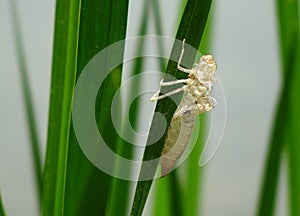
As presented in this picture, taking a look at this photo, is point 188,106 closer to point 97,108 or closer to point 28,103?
point 97,108

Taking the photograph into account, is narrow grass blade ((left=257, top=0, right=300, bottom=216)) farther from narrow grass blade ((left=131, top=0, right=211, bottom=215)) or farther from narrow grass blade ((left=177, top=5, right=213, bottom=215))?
narrow grass blade ((left=131, top=0, right=211, bottom=215))

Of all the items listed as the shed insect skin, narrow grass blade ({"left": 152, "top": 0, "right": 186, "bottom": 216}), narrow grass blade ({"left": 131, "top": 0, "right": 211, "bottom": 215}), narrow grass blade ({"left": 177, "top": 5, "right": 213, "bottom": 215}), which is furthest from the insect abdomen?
narrow grass blade ({"left": 177, "top": 5, "right": 213, "bottom": 215})

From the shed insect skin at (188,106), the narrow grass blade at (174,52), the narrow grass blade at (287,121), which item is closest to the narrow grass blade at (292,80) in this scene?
the narrow grass blade at (287,121)

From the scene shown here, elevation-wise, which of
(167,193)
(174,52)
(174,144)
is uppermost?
(174,52)

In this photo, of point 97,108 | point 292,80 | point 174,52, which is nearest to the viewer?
point 174,52

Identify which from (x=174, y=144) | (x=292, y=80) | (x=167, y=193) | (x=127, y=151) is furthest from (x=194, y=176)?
(x=174, y=144)

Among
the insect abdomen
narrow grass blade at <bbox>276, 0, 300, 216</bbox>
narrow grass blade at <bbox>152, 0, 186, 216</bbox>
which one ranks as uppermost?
narrow grass blade at <bbox>276, 0, 300, 216</bbox>
